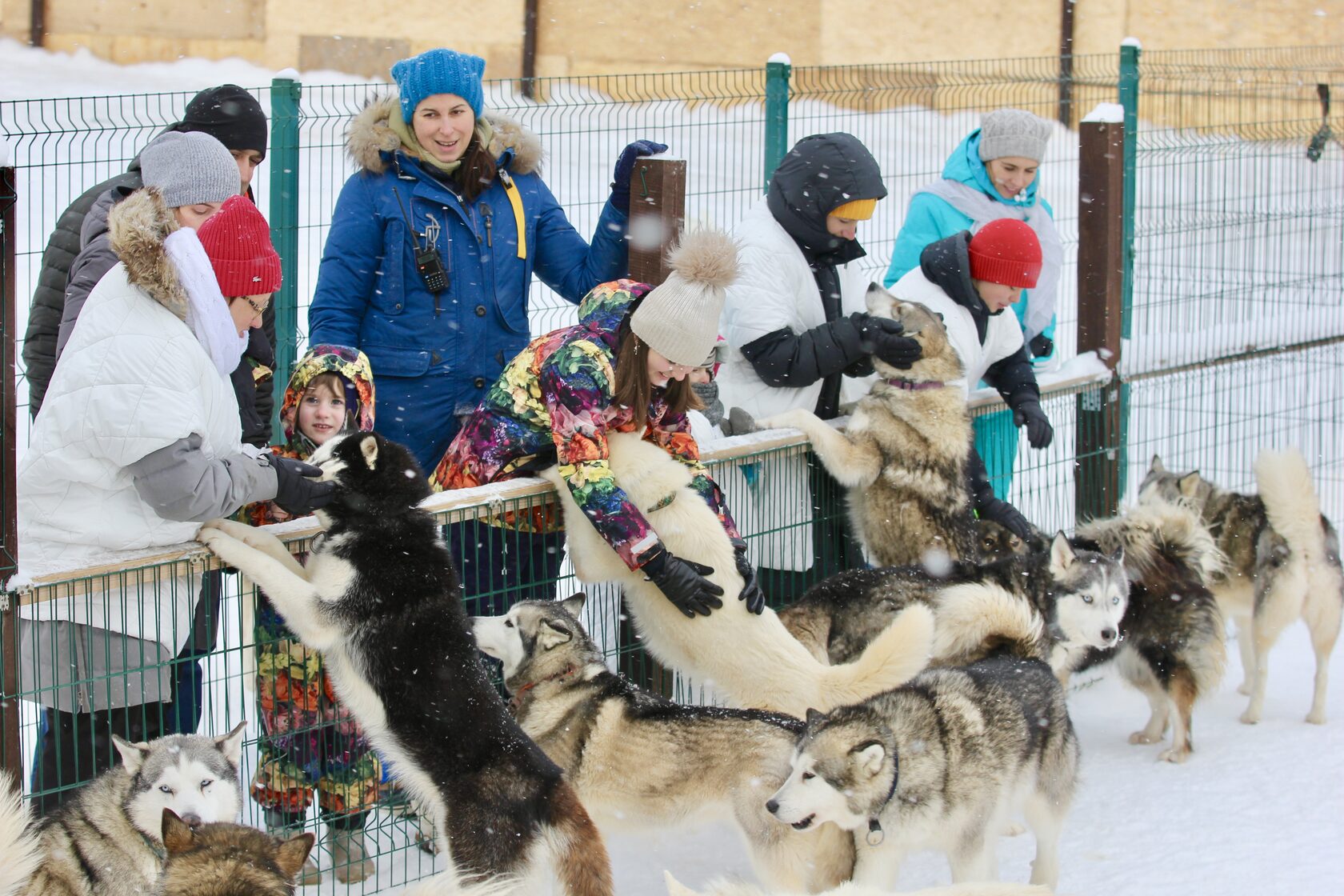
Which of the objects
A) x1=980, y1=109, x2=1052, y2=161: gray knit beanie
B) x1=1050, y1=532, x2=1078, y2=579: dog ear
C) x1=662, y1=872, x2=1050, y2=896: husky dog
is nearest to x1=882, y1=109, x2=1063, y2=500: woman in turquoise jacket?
x1=980, y1=109, x2=1052, y2=161: gray knit beanie

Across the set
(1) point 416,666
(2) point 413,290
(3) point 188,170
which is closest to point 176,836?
(1) point 416,666

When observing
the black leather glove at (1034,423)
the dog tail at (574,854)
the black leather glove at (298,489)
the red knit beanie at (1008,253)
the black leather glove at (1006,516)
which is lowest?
the dog tail at (574,854)

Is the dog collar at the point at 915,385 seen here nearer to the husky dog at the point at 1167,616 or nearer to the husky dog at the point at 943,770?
the husky dog at the point at 1167,616

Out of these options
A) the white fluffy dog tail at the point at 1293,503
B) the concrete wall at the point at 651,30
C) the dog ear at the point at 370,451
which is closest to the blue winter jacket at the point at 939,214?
the white fluffy dog tail at the point at 1293,503

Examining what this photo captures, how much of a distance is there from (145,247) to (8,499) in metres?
0.65

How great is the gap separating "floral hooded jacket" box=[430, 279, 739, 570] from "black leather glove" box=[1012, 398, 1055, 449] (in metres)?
1.61

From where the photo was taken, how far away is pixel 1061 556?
4961mm

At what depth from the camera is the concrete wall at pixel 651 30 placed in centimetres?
1662

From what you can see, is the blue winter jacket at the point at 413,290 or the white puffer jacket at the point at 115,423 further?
the blue winter jacket at the point at 413,290

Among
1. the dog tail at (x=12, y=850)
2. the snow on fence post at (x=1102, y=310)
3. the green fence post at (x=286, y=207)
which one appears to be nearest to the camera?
the dog tail at (x=12, y=850)

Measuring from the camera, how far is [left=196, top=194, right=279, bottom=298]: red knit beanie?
3.67 metres

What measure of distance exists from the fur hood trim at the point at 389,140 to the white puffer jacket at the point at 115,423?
4.57ft

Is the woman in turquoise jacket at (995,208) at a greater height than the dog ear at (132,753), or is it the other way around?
the woman in turquoise jacket at (995,208)

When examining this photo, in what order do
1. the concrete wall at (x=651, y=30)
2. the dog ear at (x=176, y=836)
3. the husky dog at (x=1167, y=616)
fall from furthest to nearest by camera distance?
the concrete wall at (x=651, y=30) < the husky dog at (x=1167, y=616) < the dog ear at (x=176, y=836)
